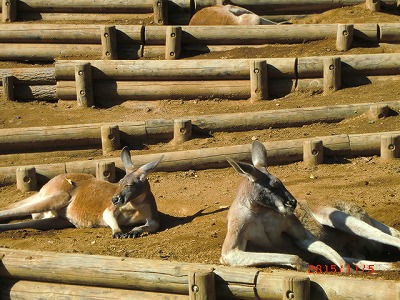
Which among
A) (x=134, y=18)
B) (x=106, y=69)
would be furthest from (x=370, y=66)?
(x=134, y=18)

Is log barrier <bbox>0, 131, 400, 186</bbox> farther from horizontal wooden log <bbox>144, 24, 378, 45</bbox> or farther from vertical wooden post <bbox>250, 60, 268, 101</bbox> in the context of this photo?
horizontal wooden log <bbox>144, 24, 378, 45</bbox>

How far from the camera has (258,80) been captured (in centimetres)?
1385

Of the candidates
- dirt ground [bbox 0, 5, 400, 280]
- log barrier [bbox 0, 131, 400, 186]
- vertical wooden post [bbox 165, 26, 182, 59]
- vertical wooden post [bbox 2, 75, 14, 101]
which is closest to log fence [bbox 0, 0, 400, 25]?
dirt ground [bbox 0, 5, 400, 280]

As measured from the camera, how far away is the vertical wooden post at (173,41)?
15148 mm

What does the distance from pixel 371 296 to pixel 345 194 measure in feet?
10.1

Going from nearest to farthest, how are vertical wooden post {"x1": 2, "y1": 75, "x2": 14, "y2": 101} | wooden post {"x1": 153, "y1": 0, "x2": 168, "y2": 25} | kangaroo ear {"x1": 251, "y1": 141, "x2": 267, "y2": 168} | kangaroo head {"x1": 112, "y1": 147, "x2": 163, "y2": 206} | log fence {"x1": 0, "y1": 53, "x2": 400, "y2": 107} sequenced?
1. kangaroo ear {"x1": 251, "y1": 141, "x2": 267, "y2": 168}
2. kangaroo head {"x1": 112, "y1": 147, "x2": 163, "y2": 206}
3. log fence {"x1": 0, "y1": 53, "x2": 400, "y2": 107}
4. vertical wooden post {"x1": 2, "y1": 75, "x2": 14, "y2": 101}
5. wooden post {"x1": 153, "y1": 0, "x2": 168, "y2": 25}

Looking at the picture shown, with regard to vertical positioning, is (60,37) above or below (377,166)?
above

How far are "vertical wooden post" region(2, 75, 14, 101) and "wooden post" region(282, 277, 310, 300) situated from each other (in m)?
8.63

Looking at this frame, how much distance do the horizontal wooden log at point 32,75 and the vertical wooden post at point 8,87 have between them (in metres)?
0.15

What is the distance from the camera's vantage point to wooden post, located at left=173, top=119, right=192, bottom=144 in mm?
12461

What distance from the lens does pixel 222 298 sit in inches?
311

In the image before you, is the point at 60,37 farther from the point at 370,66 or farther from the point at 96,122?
the point at 370,66

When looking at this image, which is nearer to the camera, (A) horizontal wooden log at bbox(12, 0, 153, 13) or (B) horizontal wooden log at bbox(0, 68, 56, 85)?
(B) horizontal wooden log at bbox(0, 68, 56, 85)

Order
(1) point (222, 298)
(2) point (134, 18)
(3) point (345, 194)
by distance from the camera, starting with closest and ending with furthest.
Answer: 1. (1) point (222, 298)
2. (3) point (345, 194)
3. (2) point (134, 18)
